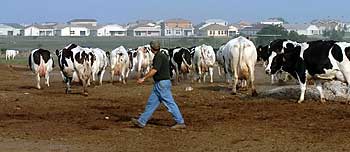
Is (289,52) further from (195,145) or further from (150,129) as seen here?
(195,145)

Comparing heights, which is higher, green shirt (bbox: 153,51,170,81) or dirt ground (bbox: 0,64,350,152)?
green shirt (bbox: 153,51,170,81)

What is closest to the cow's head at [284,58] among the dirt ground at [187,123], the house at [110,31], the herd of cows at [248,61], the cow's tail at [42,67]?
the herd of cows at [248,61]

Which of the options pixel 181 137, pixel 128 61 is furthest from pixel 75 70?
pixel 181 137

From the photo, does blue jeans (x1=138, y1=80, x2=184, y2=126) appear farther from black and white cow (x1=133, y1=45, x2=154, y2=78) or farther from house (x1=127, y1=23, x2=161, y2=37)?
house (x1=127, y1=23, x2=161, y2=37)

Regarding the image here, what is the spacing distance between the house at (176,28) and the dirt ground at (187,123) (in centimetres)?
13015

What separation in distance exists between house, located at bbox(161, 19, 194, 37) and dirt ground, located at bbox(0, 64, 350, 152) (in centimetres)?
13015

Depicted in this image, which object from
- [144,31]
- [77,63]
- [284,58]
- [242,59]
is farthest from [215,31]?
[284,58]

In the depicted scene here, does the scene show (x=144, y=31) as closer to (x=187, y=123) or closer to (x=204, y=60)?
(x=204, y=60)

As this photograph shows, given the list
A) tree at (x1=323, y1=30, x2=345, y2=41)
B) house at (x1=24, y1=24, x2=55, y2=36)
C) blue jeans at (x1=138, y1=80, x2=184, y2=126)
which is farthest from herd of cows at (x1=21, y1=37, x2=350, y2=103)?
house at (x1=24, y1=24, x2=55, y2=36)

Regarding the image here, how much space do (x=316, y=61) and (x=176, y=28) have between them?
138589mm

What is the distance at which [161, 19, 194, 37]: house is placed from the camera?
15427 centimetres

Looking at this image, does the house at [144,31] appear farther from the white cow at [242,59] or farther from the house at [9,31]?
the white cow at [242,59]

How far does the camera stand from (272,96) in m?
22.8

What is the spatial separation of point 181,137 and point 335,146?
3.25 metres
